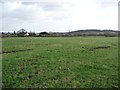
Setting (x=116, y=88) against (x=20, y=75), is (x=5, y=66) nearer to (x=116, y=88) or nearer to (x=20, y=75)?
(x=20, y=75)

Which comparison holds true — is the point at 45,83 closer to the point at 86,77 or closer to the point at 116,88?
the point at 86,77

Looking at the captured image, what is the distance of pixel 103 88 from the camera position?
14297 mm

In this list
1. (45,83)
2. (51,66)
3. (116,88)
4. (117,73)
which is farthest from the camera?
(51,66)

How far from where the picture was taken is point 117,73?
1789cm

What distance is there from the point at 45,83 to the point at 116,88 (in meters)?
4.44

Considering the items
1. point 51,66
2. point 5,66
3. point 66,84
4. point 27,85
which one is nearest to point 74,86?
point 66,84

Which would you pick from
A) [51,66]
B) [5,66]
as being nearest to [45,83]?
[51,66]

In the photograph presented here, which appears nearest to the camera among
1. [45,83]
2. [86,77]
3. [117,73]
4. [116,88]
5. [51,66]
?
[116,88]

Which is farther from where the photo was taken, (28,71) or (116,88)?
(28,71)

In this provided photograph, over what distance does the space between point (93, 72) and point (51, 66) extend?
13.3 feet

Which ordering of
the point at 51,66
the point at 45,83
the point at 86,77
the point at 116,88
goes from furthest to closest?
the point at 51,66 < the point at 86,77 < the point at 45,83 < the point at 116,88

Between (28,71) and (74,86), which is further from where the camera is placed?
(28,71)

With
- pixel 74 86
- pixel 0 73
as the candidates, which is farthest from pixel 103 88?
pixel 0 73

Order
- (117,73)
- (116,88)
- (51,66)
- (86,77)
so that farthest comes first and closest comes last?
(51,66), (117,73), (86,77), (116,88)
